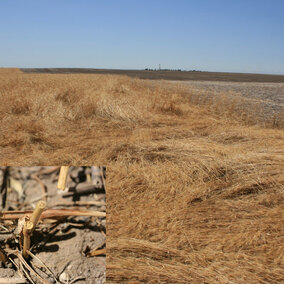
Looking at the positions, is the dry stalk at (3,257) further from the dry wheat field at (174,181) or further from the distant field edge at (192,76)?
the distant field edge at (192,76)

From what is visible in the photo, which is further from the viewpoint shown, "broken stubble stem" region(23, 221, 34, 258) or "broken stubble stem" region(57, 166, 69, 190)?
"broken stubble stem" region(57, 166, 69, 190)

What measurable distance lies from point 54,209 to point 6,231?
0.16m

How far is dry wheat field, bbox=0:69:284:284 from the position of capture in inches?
87.0

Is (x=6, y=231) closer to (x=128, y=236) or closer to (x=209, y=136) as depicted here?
(x=128, y=236)

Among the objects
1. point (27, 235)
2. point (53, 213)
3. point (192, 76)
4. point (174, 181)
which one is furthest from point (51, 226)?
point (192, 76)

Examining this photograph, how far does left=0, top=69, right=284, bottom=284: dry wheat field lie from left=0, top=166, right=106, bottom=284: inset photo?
1031 millimetres

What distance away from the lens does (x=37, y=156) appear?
13.6 feet

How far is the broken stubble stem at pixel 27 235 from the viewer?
0.94m

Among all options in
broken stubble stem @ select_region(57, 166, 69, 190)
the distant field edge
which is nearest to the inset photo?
broken stubble stem @ select_region(57, 166, 69, 190)

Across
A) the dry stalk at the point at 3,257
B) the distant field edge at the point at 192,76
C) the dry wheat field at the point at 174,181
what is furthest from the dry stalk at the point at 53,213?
the distant field edge at the point at 192,76

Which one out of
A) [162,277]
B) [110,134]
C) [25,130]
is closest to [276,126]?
[110,134]

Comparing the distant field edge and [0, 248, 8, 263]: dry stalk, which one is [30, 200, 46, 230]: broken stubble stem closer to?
[0, 248, 8, 263]: dry stalk

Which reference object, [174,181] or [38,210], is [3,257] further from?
[174,181]

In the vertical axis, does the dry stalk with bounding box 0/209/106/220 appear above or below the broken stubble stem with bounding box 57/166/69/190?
below
